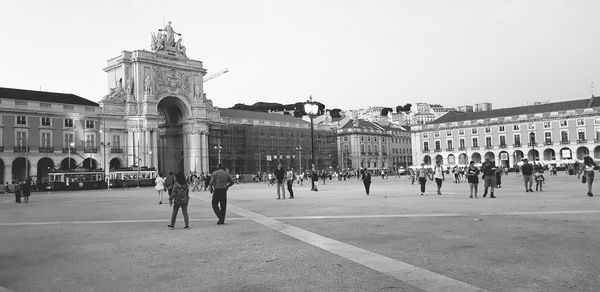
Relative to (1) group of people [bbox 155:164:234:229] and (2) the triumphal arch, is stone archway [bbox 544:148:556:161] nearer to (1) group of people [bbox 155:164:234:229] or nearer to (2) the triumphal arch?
(2) the triumphal arch

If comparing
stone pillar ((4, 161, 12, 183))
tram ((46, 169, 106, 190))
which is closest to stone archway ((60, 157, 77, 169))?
stone pillar ((4, 161, 12, 183))

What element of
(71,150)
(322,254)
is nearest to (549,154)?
(71,150)

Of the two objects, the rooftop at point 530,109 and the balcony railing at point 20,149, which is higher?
the rooftop at point 530,109

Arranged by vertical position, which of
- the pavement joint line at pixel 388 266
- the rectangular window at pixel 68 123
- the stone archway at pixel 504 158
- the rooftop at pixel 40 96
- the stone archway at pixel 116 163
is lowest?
the pavement joint line at pixel 388 266

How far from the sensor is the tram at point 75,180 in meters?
53.2

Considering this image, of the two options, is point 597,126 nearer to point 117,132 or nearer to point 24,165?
point 117,132

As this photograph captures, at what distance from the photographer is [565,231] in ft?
30.7

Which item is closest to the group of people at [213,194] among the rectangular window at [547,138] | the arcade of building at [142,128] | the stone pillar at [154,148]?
the arcade of building at [142,128]

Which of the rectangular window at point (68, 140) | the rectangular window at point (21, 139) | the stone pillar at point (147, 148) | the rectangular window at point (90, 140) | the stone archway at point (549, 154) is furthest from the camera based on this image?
the stone archway at point (549, 154)

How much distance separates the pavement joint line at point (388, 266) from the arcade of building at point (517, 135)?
82911 millimetres

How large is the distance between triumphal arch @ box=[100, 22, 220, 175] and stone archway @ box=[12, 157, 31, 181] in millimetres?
11448

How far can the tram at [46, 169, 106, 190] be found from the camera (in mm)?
53219

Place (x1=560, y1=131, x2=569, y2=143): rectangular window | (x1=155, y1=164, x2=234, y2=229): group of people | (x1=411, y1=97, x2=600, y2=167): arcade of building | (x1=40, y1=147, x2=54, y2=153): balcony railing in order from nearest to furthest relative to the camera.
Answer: (x1=155, y1=164, x2=234, y2=229): group of people < (x1=40, y1=147, x2=54, y2=153): balcony railing < (x1=411, y1=97, x2=600, y2=167): arcade of building < (x1=560, y1=131, x2=569, y2=143): rectangular window

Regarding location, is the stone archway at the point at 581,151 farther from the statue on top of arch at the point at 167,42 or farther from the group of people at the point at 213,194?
the group of people at the point at 213,194
